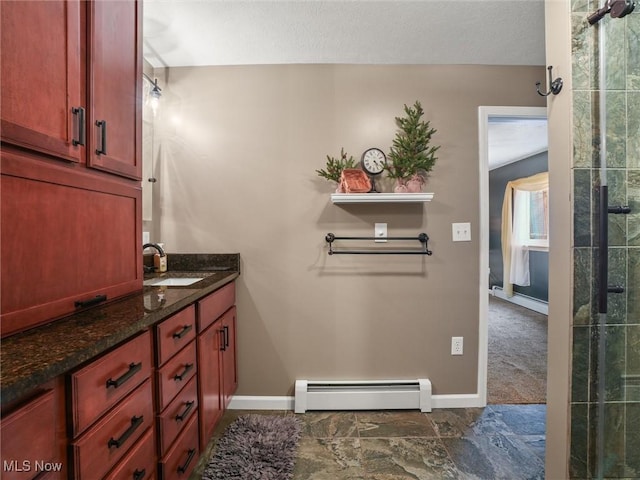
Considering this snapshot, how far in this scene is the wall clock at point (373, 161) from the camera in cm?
192


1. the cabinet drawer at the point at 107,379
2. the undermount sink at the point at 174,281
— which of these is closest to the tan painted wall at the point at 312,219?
the undermount sink at the point at 174,281

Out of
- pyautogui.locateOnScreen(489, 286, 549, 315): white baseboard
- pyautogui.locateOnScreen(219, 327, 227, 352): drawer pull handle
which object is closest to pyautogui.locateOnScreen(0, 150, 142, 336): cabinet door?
pyautogui.locateOnScreen(219, 327, 227, 352): drawer pull handle

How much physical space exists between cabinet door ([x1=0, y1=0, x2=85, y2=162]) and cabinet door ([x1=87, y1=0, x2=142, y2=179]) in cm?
5

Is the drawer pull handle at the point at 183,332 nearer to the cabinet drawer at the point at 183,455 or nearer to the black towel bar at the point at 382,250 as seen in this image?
the cabinet drawer at the point at 183,455

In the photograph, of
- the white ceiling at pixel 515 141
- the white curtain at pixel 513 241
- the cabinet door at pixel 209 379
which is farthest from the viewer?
the white curtain at pixel 513 241

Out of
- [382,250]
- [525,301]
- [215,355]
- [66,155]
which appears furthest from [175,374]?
[525,301]

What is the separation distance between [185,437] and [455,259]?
1.89 m

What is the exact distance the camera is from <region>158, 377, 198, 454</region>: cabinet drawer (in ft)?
3.27

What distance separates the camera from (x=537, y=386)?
2.25 metres

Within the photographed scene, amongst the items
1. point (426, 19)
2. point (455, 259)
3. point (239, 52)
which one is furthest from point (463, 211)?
point (239, 52)

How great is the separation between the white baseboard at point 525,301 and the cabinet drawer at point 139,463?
5295mm

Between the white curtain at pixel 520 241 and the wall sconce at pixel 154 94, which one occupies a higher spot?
the wall sconce at pixel 154 94

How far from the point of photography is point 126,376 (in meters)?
0.80

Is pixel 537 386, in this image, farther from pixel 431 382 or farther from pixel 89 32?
pixel 89 32
